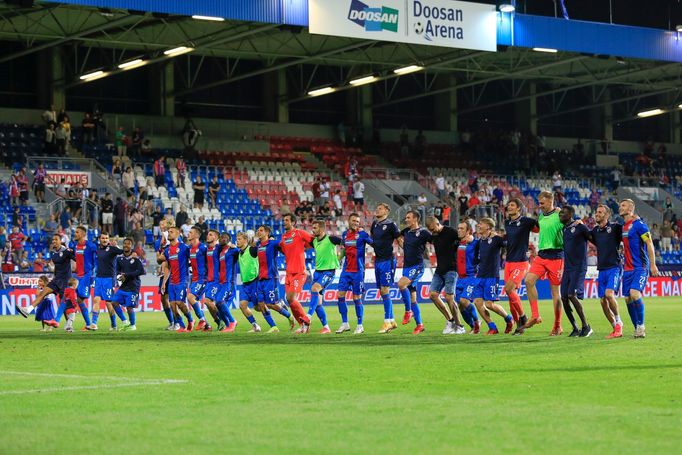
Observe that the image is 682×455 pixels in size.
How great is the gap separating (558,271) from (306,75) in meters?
37.7

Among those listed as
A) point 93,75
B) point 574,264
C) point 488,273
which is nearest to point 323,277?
point 488,273

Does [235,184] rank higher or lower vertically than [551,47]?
lower

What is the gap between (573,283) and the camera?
20016mm

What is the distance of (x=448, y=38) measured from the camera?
4384 cm

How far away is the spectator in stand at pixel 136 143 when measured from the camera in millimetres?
48000

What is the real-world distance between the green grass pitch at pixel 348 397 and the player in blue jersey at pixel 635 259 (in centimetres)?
66

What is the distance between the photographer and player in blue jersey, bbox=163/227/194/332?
83.1 ft

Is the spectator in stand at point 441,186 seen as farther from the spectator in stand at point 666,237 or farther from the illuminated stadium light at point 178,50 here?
the illuminated stadium light at point 178,50

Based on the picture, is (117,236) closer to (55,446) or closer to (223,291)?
(223,291)

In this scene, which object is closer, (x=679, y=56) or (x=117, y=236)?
(x=117, y=236)

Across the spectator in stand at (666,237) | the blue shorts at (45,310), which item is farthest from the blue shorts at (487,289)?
the spectator in stand at (666,237)

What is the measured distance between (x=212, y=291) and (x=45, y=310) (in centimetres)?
379

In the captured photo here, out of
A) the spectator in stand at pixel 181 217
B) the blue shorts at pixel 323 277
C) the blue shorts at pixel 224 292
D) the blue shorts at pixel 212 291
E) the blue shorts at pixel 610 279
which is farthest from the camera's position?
the spectator in stand at pixel 181 217

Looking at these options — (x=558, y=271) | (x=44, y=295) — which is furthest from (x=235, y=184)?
(x=558, y=271)
